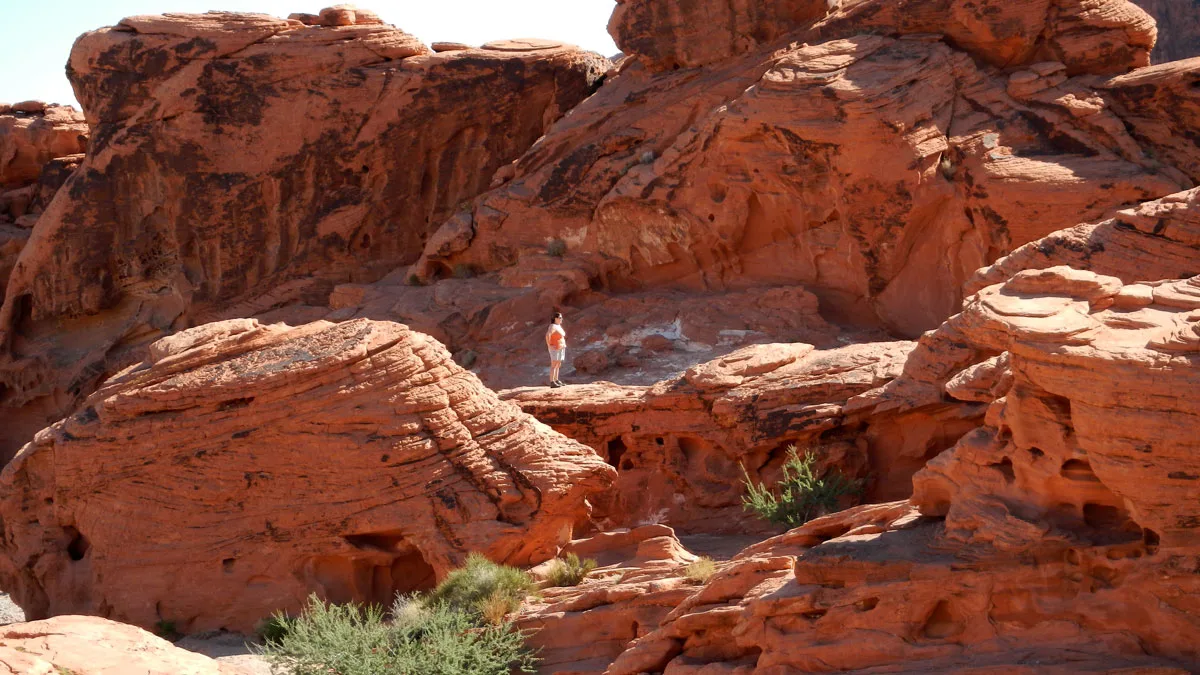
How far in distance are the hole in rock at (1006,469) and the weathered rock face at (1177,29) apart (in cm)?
3160

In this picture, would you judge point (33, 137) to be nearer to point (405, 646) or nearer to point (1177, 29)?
point (405, 646)

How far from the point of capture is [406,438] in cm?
1336

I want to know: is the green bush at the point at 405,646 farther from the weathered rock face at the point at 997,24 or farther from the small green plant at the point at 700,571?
the weathered rock face at the point at 997,24

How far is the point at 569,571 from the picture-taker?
→ 1292cm

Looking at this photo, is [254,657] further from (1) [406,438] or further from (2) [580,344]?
(2) [580,344]

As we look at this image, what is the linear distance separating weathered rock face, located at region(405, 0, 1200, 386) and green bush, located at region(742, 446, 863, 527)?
5816 millimetres

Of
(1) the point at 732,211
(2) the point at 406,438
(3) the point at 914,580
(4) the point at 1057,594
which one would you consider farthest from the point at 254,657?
(1) the point at 732,211

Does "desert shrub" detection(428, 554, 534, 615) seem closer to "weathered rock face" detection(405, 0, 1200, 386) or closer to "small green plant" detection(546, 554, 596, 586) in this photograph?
"small green plant" detection(546, 554, 596, 586)

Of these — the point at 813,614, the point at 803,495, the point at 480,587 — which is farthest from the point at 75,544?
the point at 813,614

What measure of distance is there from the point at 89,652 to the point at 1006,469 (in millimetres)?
7129

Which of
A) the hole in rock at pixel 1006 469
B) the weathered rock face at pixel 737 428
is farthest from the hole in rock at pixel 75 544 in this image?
the hole in rock at pixel 1006 469

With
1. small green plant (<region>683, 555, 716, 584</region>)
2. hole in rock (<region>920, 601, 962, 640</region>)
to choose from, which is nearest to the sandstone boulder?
small green plant (<region>683, 555, 716, 584</region>)

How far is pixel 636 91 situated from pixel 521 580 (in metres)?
12.7

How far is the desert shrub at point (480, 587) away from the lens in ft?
40.2
